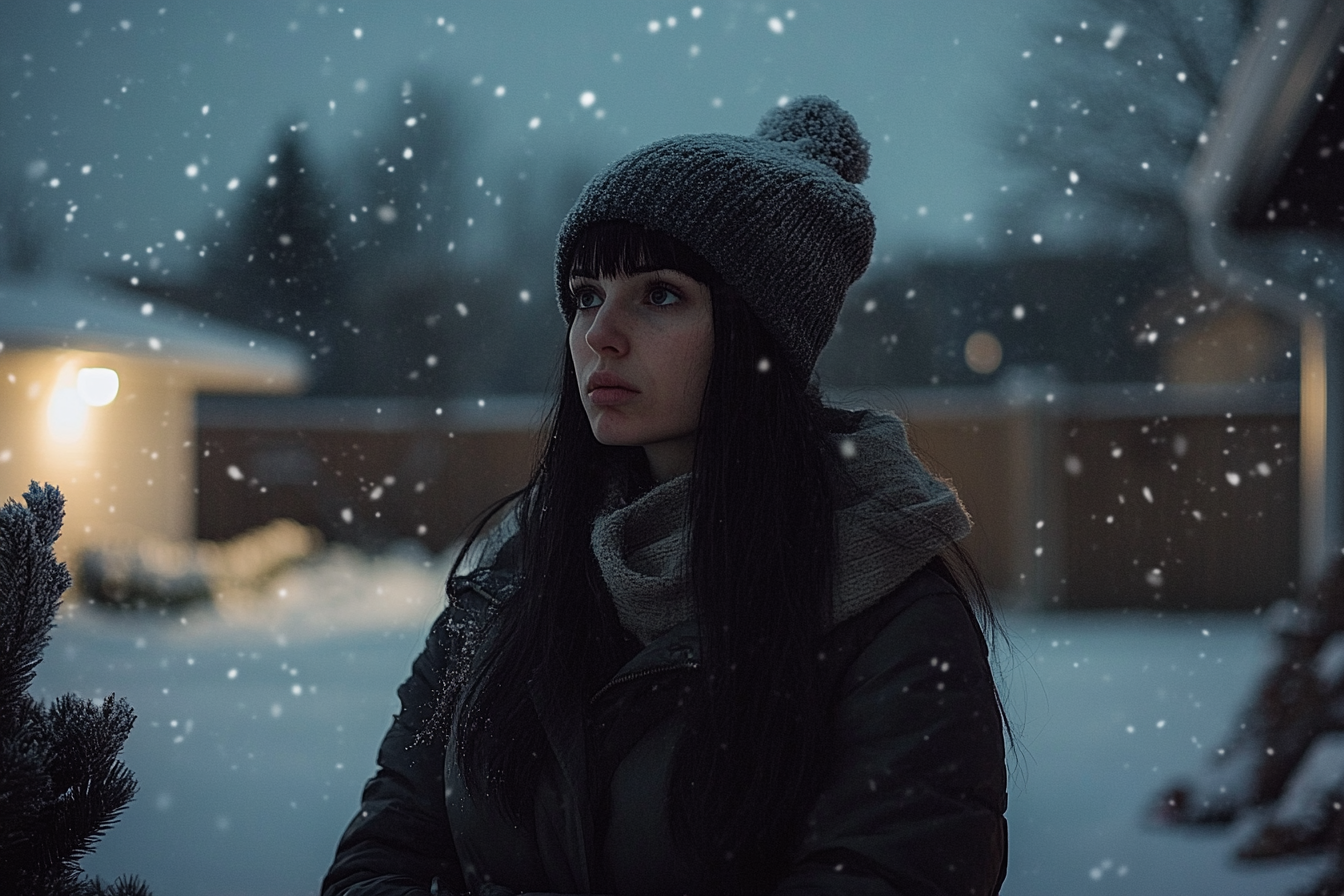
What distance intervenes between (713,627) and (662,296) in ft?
1.17

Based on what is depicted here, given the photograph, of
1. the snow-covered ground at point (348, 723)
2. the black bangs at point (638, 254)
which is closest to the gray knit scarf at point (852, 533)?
the black bangs at point (638, 254)

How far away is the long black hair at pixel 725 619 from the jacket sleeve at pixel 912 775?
4 centimetres

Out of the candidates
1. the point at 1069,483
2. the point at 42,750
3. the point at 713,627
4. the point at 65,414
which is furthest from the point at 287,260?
the point at 713,627

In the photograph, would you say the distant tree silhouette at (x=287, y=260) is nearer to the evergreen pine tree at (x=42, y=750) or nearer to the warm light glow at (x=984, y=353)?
the warm light glow at (x=984, y=353)

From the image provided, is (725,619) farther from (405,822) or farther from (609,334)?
(405,822)

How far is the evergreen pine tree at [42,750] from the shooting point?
38.0 inches

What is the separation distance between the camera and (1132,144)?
6148 mm

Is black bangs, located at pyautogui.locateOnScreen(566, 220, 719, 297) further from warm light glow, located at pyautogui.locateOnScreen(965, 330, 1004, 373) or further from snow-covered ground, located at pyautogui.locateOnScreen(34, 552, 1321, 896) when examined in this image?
warm light glow, located at pyautogui.locateOnScreen(965, 330, 1004, 373)

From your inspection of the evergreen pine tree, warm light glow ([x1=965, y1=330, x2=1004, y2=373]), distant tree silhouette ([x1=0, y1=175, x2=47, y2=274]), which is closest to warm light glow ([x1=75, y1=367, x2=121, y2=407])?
distant tree silhouette ([x1=0, y1=175, x2=47, y2=274])

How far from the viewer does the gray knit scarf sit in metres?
0.99

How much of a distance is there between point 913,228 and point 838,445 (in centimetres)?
614

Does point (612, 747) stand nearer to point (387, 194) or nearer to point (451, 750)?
point (451, 750)

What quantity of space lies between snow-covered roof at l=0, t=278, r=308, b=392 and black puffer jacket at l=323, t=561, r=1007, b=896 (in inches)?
193

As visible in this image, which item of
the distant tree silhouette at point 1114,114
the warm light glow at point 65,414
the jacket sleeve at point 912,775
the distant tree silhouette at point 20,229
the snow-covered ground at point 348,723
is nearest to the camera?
the jacket sleeve at point 912,775
